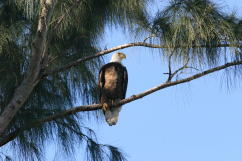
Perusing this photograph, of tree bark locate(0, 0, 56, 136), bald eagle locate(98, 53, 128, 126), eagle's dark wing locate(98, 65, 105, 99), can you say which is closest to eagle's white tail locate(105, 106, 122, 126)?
bald eagle locate(98, 53, 128, 126)

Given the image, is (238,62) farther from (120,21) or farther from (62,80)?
(62,80)

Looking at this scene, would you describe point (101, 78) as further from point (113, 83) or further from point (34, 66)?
point (34, 66)

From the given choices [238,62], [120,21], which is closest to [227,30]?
[238,62]

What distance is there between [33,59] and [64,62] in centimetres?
62

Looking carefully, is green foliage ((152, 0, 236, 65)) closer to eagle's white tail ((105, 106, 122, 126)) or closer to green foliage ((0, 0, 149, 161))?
green foliage ((0, 0, 149, 161))

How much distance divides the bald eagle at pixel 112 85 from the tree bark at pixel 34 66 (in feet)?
2.33

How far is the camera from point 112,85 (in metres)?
3.92

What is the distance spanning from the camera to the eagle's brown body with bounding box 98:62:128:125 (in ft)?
12.5

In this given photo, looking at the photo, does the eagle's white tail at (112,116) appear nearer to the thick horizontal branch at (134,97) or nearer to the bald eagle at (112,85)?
the bald eagle at (112,85)

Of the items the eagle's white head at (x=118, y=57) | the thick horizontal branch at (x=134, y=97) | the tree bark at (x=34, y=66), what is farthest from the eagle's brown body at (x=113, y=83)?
the tree bark at (x=34, y=66)

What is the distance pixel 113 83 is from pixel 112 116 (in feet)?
0.94

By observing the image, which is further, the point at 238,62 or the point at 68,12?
the point at 68,12

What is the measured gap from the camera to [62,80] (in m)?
3.78

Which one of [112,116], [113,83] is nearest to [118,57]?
[113,83]
